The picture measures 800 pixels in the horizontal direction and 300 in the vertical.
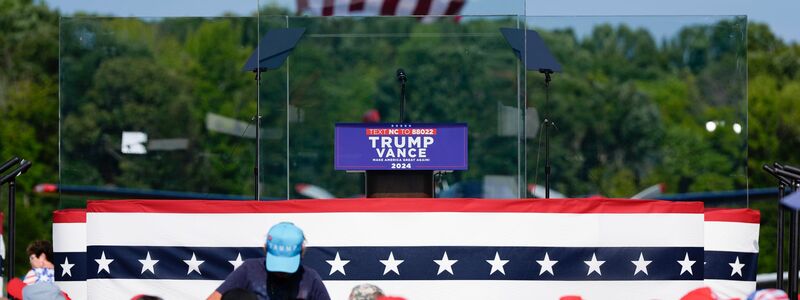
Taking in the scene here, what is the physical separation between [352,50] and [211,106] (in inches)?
331

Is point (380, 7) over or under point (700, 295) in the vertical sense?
over

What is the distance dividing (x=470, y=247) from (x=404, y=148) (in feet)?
5.94

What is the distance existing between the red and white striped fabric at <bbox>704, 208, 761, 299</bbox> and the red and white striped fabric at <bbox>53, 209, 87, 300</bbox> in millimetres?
4986

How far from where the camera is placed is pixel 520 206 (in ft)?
35.7

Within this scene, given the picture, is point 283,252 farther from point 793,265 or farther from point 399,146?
point 399,146

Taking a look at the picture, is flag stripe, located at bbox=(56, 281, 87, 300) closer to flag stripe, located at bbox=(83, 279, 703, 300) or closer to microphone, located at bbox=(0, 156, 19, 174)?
flag stripe, located at bbox=(83, 279, 703, 300)

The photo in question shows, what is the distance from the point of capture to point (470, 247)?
1088 cm

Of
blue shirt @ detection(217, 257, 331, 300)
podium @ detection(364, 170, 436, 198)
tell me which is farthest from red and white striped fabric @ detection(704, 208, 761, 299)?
blue shirt @ detection(217, 257, 331, 300)

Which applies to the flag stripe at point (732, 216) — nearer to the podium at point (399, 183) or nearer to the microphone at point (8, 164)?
the podium at point (399, 183)

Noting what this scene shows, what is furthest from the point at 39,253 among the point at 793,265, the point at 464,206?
the point at 793,265

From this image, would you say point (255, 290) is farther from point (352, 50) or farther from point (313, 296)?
point (352, 50)

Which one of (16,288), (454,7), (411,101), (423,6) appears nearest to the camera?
(16,288)

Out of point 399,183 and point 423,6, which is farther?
point 423,6

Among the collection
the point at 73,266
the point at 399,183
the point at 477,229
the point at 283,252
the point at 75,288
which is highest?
the point at 399,183
